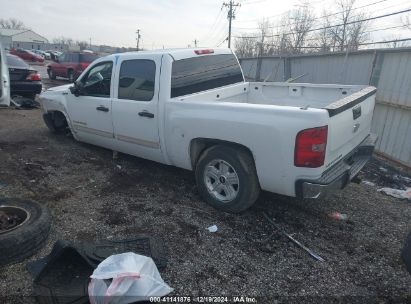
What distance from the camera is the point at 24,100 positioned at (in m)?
10.5

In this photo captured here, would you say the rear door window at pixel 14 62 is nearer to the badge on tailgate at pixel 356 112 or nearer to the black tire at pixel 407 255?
the badge on tailgate at pixel 356 112

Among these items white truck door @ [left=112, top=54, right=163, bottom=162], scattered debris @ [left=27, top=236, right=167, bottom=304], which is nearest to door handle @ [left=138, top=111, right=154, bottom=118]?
white truck door @ [left=112, top=54, right=163, bottom=162]

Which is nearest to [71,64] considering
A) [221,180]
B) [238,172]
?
[221,180]

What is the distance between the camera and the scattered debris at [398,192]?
193 inches

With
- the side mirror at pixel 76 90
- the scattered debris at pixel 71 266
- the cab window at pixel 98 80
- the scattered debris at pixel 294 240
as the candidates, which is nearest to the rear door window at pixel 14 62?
the side mirror at pixel 76 90

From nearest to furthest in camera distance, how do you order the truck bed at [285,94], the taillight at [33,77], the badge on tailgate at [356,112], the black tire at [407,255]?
the black tire at [407,255], the badge on tailgate at [356,112], the truck bed at [285,94], the taillight at [33,77]

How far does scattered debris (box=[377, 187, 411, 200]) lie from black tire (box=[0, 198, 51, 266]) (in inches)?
179

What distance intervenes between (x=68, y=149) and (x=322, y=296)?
5.26 metres

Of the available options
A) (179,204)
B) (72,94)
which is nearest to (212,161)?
(179,204)

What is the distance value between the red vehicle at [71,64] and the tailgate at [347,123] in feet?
58.5

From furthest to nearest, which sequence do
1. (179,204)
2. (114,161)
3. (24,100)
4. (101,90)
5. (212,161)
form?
(24,100) → (114,161) → (101,90) → (179,204) → (212,161)

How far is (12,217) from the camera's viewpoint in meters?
3.46

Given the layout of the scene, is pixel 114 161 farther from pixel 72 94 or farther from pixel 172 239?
pixel 172 239

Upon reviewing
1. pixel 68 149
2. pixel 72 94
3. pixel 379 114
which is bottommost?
pixel 68 149
